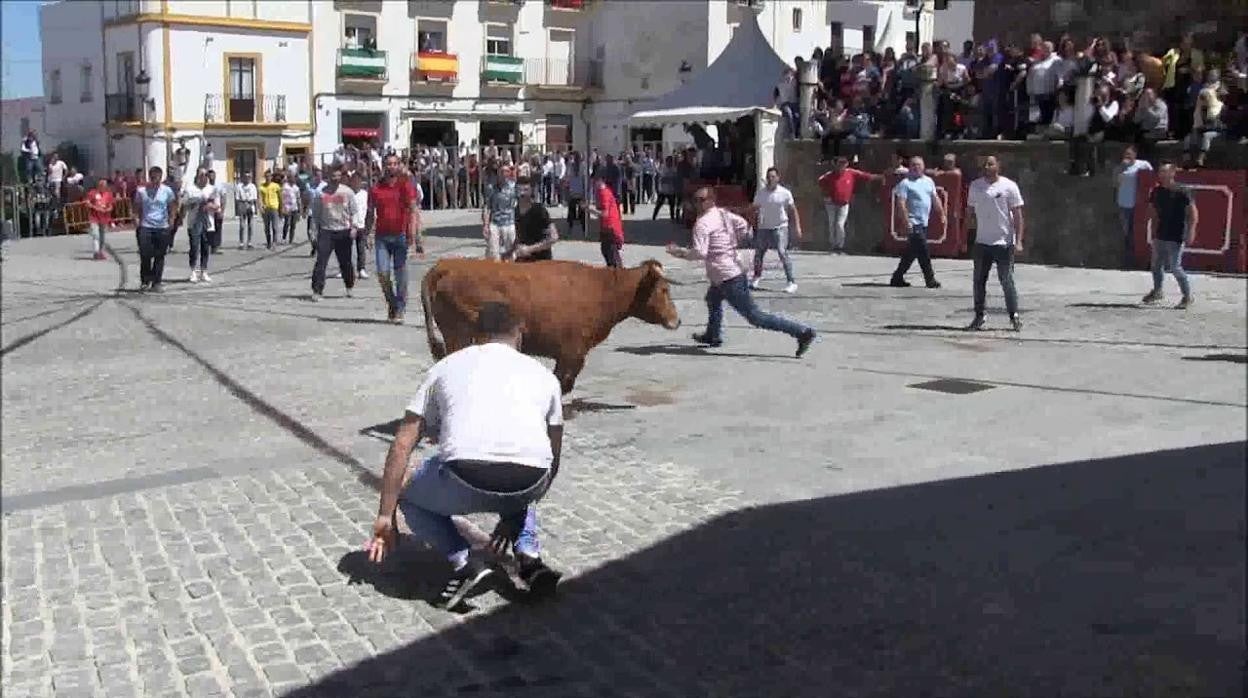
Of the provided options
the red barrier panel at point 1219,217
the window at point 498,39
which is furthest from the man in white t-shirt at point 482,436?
the window at point 498,39

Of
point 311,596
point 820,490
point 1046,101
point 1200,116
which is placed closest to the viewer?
point 311,596

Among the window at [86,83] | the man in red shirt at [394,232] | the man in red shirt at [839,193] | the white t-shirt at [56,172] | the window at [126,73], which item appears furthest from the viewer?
the window at [86,83]

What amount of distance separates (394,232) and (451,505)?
959 cm

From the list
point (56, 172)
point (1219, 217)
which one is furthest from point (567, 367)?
point (56, 172)

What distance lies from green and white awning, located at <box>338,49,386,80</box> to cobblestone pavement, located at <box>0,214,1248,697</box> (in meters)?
35.4

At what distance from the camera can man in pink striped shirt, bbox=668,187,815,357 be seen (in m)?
12.1

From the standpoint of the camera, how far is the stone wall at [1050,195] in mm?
20609

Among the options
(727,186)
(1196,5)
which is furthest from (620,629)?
(727,186)

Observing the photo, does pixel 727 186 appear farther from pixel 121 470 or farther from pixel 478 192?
pixel 121 470

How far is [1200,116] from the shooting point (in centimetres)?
1956

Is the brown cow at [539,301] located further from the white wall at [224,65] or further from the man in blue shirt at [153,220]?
Result: the white wall at [224,65]

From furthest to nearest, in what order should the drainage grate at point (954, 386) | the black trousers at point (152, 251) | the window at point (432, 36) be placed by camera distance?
the window at point (432, 36)
the black trousers at point (152, 251)
the drainage grate at point (954, 386)

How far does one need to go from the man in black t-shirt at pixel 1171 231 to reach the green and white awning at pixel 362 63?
36.0 metres

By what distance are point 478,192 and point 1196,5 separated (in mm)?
23110
